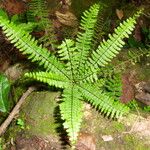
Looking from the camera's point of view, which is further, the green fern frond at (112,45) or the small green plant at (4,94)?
the small green plant at (4,94)

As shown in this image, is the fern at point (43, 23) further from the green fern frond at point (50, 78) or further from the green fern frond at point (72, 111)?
the green fern frond at point (72, 111)

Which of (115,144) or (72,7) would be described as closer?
(115,144)

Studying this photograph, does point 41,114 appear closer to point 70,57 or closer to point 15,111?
point 15,111


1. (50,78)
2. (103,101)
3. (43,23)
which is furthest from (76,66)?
(43,23)

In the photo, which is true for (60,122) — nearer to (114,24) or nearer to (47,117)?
(47,117)

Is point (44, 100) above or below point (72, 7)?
below

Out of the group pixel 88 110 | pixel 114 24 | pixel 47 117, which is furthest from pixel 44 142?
pixel 114 24

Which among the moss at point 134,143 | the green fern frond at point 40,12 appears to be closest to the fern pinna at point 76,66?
the moss at point 134,143

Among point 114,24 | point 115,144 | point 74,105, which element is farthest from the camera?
point 114,24

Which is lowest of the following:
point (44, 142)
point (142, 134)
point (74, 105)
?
point (44, 142)
